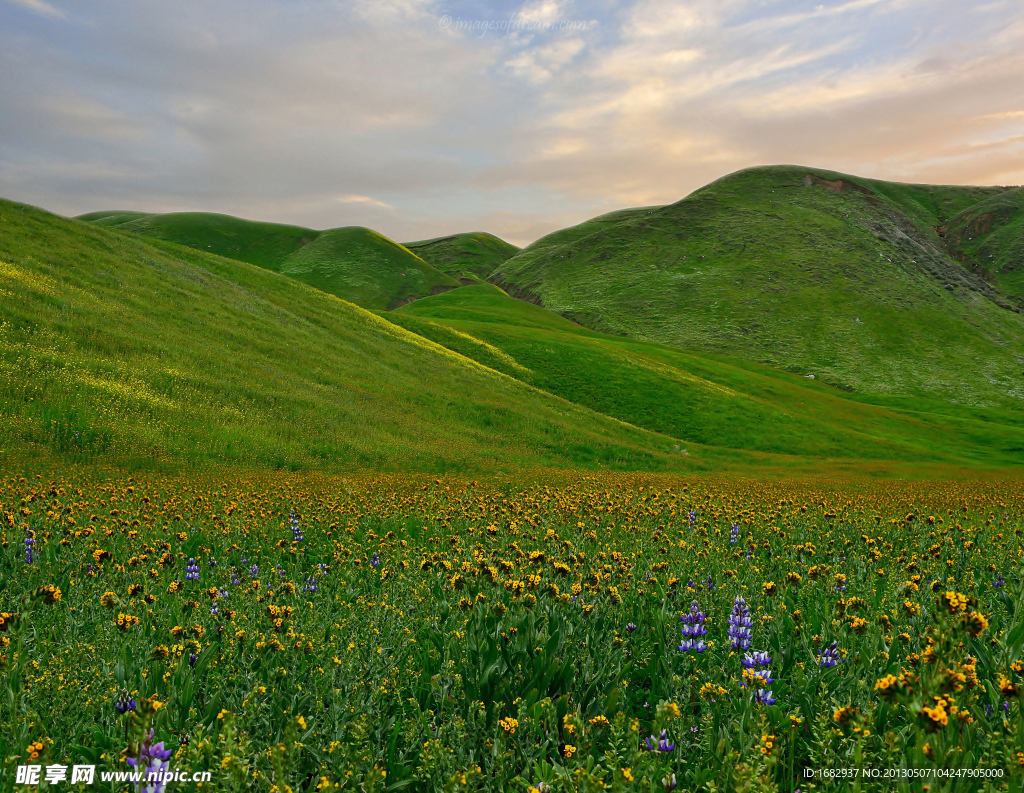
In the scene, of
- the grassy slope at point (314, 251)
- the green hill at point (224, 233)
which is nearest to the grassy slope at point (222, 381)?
the grassy slope at point (314, 251)

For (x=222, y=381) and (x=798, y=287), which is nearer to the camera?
(x=222, y=381)

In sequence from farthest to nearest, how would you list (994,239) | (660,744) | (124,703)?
(994,239) → (124,703) → (660,744)

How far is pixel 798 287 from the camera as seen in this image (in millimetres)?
116062

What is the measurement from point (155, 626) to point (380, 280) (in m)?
145

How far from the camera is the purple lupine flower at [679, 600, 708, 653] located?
449 cm

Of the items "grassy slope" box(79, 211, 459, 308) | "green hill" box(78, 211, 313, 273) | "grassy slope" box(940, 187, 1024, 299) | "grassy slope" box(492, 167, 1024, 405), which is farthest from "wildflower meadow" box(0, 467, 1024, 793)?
"grassy slope" box(940, 187, 1024, 299)

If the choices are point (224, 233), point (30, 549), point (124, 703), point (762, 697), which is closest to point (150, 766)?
point (124, 703)

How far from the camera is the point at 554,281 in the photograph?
134m

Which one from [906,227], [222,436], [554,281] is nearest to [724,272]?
[554,281]

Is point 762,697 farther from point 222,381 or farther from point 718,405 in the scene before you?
point 718,405

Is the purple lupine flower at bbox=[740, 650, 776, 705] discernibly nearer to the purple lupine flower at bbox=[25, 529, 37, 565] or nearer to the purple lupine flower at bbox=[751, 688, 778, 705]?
the purple lupine flower at bbox=[751, 688, 778, 705]

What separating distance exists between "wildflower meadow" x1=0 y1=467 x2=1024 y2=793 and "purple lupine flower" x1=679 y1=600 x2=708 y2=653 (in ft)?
0.13

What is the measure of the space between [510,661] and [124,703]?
2588 mm

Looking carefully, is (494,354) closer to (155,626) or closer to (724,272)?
(155,626)
